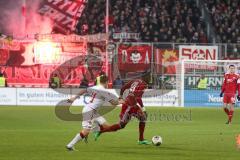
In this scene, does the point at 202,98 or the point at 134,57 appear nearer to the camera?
the point at 202,98

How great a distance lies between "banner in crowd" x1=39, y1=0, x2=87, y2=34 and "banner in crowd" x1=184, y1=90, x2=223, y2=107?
7956mm

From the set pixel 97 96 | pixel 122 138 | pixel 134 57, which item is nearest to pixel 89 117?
pixel 97 96

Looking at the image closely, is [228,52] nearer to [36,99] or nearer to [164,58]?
[164,58]

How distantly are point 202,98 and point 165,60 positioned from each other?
3.17 meters

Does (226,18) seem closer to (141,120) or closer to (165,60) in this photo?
(165,60)

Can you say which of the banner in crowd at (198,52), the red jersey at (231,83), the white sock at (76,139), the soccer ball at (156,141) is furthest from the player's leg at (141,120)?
the banner in crowd at (198,52)

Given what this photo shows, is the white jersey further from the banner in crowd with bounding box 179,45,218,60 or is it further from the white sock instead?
the banner in crowd with bounding box 179,45,218,60

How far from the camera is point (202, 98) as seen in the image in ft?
129

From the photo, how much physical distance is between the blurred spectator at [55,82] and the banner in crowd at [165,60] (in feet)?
18.7

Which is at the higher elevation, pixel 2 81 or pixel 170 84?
pixel 2 81

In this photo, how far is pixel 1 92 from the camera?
125 feet

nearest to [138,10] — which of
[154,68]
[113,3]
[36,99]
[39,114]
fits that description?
[113,3]

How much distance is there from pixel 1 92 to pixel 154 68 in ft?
29.0

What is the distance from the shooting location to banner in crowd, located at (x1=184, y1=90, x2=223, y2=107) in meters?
39.2
